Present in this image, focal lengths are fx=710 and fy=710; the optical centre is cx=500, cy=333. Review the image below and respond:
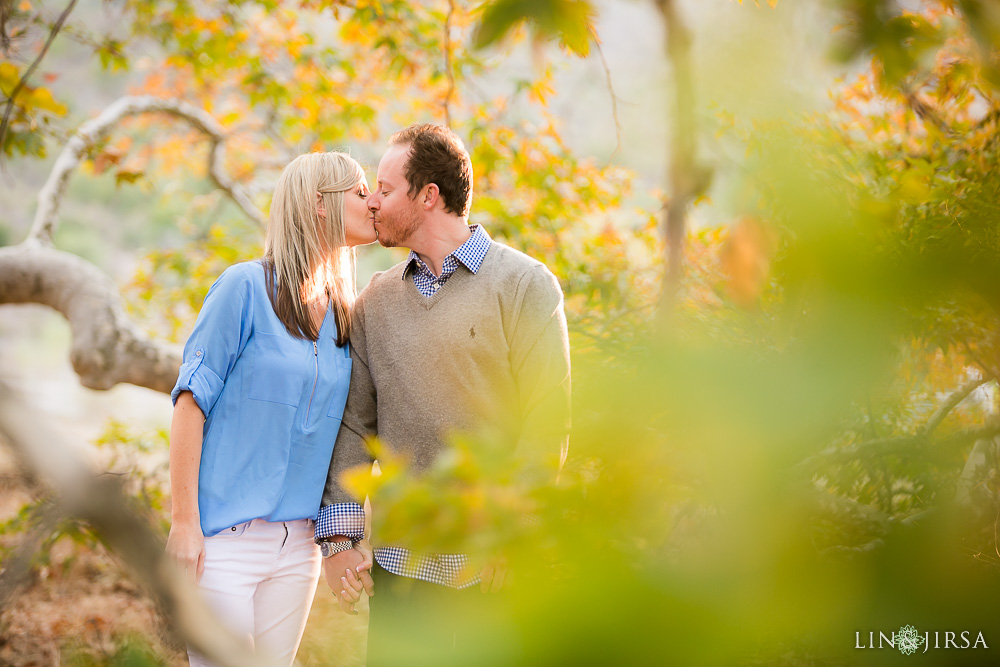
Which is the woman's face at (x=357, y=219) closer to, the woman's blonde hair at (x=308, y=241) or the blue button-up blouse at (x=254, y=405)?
the woman's blonde hair at (x=308, y=241)

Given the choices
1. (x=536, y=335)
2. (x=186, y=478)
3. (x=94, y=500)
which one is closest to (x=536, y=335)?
(x=536, y=335)

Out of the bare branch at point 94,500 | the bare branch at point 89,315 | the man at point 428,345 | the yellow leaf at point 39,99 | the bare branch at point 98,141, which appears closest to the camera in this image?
the bare branch at point 94,500

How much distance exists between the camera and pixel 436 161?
1835mm

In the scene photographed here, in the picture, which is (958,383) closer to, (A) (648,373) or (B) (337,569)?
(A) (648,373)

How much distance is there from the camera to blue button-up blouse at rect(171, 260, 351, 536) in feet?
5.55

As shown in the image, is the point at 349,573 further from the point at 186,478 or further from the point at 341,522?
the point at 186,478

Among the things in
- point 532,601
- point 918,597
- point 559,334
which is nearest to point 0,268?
point 559,334

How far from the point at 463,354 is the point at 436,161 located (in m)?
0.51

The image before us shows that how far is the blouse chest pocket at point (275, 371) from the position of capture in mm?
1743

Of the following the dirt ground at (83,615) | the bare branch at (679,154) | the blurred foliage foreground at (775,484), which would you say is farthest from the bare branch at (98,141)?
the blurred foliage foreground at (775,484)

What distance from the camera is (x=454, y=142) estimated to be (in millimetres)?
1862

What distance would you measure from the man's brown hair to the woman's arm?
0.76 metres

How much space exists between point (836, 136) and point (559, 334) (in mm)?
1090

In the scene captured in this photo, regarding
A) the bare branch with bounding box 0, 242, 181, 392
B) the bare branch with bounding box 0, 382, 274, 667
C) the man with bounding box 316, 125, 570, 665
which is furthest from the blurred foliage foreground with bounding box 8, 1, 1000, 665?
the bare branch with bounding box 0, 242, 181, 392
